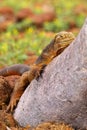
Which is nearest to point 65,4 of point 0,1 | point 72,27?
point 0,1

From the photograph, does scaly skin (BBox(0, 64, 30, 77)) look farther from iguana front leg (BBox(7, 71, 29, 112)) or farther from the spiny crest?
the spiny crest

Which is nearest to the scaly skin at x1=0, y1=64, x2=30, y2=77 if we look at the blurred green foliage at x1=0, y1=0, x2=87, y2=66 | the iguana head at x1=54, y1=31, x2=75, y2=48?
the iguana head at x1=54, y1=31, x2=75, y2=48

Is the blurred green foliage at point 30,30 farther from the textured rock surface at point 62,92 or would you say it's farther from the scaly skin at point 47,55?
the textured rock surface at point 62,92

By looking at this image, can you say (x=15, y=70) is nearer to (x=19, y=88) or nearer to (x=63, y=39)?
(x=19, y=88)

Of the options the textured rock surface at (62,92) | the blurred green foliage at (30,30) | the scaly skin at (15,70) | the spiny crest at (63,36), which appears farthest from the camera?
the blurred green foliage at (30,30)

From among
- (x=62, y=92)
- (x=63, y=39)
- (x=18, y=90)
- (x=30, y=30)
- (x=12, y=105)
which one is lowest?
(x=30, y=30)

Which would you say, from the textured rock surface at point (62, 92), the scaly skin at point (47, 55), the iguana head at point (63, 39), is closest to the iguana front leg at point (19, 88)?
the scaly skin at point (47, 55)

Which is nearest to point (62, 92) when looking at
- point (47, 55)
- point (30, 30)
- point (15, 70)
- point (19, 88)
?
point (47, 55)
